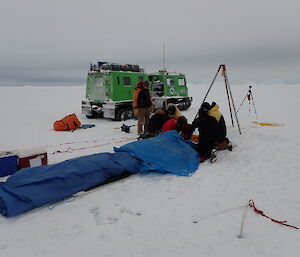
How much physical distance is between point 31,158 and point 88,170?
4.98 ft

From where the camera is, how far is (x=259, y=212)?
3.34 m

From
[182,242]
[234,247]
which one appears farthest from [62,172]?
[234,247]

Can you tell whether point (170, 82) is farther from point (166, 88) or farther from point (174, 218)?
point (174, 218)

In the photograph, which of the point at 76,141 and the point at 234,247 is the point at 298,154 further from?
the point at 76,141

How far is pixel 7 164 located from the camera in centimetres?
455

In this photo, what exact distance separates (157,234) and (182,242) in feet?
1.00

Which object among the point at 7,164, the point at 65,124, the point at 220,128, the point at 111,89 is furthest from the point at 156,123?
the point at 111,89

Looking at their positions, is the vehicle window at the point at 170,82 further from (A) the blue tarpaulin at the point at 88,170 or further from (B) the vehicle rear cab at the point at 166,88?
(A) the blue tarpaulin at the point at 88,170

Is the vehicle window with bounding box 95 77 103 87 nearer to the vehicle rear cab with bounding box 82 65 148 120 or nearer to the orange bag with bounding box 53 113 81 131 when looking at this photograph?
the vehicle rear cab with bounding box 82 65 148 120

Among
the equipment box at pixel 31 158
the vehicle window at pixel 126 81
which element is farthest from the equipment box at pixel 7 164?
the vehicle window at pixel 126 81

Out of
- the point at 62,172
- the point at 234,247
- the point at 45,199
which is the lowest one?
the point at 234,247

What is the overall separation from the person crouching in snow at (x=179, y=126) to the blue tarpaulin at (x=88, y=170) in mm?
588

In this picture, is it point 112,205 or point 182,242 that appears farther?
point 112,205

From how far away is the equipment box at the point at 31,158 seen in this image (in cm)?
466
